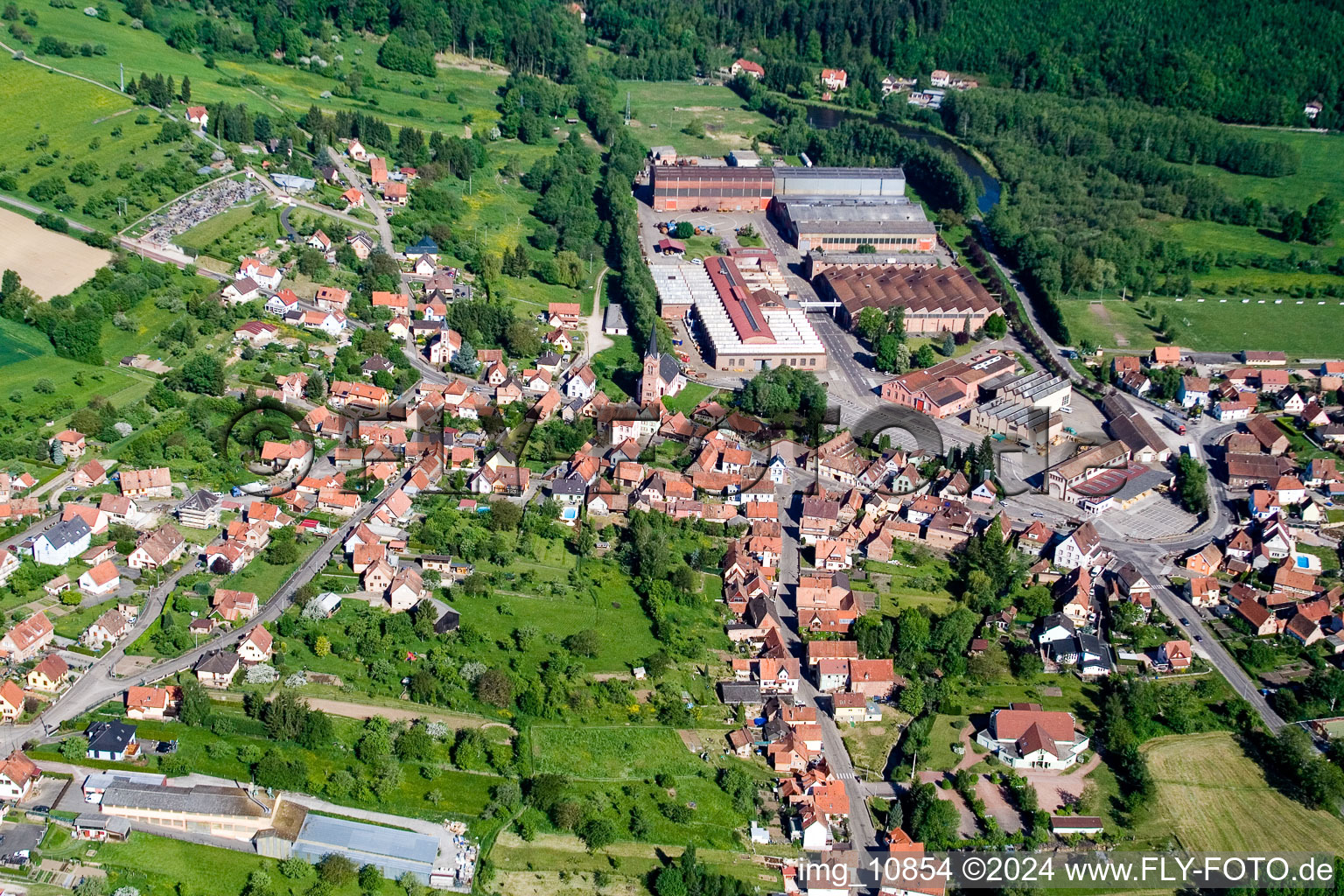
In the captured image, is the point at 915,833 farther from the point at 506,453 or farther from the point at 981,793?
the point at 506,453

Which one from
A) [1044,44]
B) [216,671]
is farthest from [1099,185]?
[216,671]

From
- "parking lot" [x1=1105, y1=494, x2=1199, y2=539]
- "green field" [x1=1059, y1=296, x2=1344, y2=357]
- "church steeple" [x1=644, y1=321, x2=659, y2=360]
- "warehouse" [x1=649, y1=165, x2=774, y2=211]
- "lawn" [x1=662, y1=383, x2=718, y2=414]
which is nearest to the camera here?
"parking lot" [x1=1105, y1=494, x2=1199, y2=539]

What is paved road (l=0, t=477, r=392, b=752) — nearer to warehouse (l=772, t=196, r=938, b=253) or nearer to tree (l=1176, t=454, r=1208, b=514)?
tree (l=1176, t=454, r=1208, b=514)

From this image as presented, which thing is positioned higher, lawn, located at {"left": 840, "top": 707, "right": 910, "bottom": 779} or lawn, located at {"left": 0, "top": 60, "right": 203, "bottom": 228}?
lawn, located at {"left": 0, "top": 60, "right": 203, "bottom": 228}

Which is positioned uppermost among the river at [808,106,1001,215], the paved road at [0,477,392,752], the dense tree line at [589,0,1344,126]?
the dense tree line at [589,0,1344,126]

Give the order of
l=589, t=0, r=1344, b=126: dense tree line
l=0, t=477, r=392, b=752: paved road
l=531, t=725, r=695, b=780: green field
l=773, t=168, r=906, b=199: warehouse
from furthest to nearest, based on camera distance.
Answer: l=589, t=0, r=1344, b=126: dense tree line
l=773, t=168, r=906, b=199: warehouse
l=531, t=725, r=695, b=780: green field
l=0, t=477, r=392, b=752: paved road

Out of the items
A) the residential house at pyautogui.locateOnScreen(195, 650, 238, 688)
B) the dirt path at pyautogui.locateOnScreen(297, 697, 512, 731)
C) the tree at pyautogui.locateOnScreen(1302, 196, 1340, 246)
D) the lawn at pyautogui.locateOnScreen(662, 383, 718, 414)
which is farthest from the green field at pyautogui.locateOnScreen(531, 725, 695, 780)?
the tree at pyautogui.locateOnScreen(1302, 196, 1340, 246)

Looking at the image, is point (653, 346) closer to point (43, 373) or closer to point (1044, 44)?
point (43, 373)

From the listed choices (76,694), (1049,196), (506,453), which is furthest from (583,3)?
(76,694)

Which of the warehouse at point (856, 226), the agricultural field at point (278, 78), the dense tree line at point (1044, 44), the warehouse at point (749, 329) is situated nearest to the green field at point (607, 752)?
the warehouse at point (749, 329)
